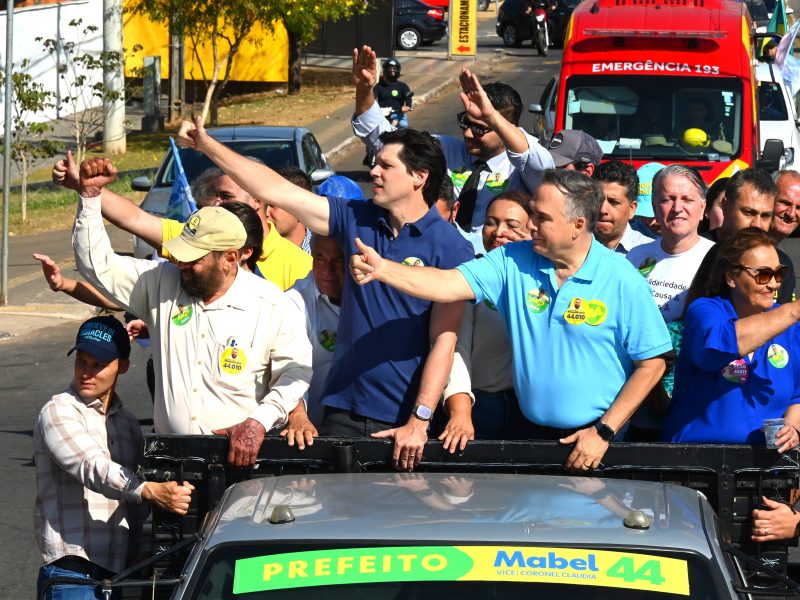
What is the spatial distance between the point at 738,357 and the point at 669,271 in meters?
1.36

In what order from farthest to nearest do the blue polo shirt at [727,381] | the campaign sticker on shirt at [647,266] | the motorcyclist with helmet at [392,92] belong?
the motorcyclist with helmet at [392,92] < the campaign sticker on shirt at [647,266] < the blue polo shirt at [727,381]

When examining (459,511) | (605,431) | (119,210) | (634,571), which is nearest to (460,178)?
(119,210)

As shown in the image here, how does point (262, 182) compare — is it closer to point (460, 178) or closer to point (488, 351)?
point (488, 351)

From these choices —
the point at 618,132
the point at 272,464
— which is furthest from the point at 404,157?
the point at 618,132

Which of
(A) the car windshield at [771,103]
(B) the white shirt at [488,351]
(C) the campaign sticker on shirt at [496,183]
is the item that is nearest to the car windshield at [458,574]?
(B) the white shirt at [488,351]

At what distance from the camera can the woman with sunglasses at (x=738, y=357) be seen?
15.6ft

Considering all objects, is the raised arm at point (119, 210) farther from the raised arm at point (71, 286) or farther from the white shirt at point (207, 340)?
the raised arm at point (71, 286)

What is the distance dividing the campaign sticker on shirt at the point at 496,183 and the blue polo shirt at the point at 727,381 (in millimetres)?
2346

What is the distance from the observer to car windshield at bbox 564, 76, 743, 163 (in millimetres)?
13797

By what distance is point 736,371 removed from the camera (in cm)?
482

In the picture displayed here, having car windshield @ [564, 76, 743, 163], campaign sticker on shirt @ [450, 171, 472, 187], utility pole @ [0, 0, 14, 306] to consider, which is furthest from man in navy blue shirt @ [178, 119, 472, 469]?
utility pole @ [0, 0, 14, 306]

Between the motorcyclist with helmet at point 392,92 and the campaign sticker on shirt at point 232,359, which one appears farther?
the motorcyclist with helmet at point 392,92

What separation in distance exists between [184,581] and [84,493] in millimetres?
1381

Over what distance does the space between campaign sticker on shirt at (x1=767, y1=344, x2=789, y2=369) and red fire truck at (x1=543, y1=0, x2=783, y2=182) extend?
28.9 ft
